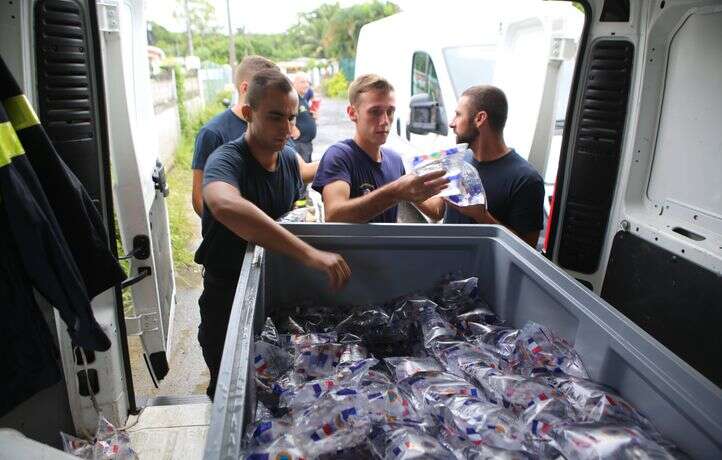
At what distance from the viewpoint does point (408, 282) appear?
6.65 ft

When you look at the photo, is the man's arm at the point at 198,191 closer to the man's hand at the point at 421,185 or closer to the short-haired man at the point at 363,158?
the short-haired man at the point at 363,158

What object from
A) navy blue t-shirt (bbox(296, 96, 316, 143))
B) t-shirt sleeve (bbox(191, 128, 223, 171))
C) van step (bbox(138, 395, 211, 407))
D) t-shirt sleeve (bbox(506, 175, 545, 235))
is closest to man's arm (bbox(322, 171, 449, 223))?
t-shirt sleeve (bbox(506, 175, 545, 235))

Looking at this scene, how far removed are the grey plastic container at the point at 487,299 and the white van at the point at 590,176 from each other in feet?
0.14

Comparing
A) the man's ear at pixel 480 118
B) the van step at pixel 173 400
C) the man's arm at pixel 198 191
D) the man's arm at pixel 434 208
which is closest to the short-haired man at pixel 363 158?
the man's arm at pixel 434 208

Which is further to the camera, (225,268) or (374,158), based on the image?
(374,158)

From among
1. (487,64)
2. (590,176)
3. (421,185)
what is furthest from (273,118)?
(487,64)

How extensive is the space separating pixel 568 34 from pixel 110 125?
281cm

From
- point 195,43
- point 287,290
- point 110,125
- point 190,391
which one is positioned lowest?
point 190,391

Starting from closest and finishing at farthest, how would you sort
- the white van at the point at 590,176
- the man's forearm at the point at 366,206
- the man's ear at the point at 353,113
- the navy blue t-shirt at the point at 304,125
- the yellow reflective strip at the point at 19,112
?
the yellow reflective strip at the point at 19,112, the white van at the point at 590,176, the man's forearm at the point at 366,206, the man's ear at the point at 353,113, the navy blue t-shirt at the point at 304,125

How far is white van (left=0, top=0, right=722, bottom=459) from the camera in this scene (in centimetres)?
180

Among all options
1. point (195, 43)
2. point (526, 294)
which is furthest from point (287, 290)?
point (195, 43)

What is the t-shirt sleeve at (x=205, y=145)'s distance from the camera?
117 inches

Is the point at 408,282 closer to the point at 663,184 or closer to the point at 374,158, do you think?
the point at 374,158

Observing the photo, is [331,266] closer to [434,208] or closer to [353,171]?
[353,171]
